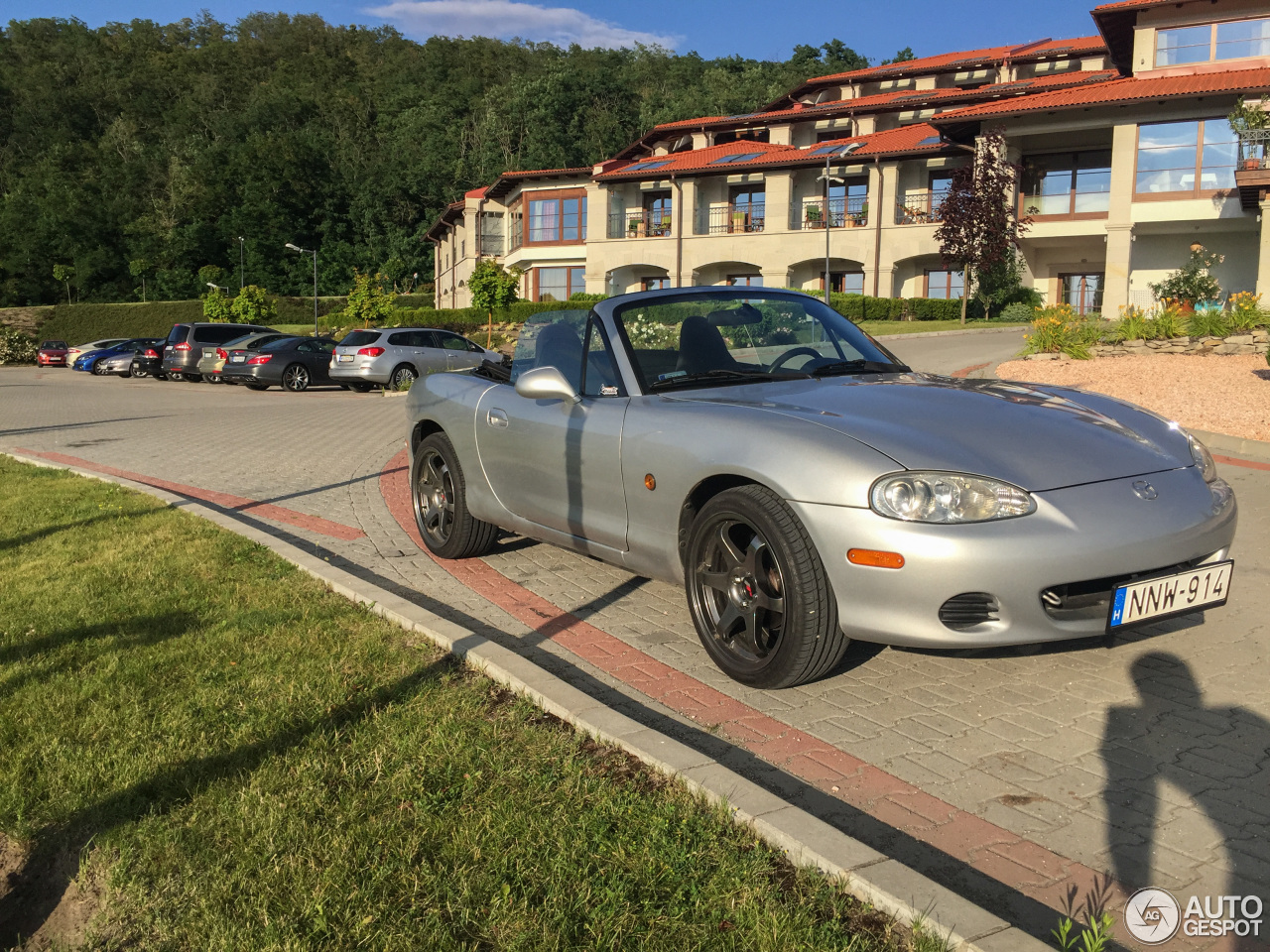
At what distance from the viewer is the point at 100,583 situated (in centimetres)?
547

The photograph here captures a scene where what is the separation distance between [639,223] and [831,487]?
46935 mm

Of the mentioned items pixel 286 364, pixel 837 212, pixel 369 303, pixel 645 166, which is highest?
pixel 645 166

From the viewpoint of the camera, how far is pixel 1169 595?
3709mm

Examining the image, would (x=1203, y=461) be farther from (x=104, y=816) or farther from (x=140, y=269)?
(x=140, y=269)

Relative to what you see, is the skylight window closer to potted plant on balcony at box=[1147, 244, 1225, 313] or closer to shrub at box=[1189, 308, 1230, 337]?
potted plant on balcony at box=[1147, 244, 1225, 313]

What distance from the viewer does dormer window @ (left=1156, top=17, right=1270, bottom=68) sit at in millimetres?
32844

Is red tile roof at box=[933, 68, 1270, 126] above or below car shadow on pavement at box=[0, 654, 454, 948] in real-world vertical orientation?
above

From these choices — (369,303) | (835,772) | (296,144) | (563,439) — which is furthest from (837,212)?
(296,144)

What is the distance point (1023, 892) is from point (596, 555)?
2.73m

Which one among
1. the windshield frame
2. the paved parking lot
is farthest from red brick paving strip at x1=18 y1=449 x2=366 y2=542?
the windshield frame

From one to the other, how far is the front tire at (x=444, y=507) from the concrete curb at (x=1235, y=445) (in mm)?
7714

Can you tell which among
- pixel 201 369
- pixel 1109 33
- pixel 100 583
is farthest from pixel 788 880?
pixel 1109 33

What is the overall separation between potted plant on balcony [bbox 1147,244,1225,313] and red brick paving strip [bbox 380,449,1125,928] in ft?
89.7

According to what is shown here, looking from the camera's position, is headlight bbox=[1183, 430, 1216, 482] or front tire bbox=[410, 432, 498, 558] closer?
headlight bbox=[1183, 430, 1216, 482]
